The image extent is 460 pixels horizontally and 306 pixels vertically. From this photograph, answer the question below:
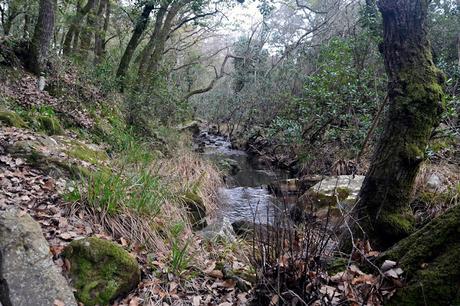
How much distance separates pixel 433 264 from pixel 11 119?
5.65 m

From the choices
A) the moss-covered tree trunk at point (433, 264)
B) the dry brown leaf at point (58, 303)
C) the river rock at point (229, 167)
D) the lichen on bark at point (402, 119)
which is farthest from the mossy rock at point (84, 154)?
the river rock at point (229, 167)

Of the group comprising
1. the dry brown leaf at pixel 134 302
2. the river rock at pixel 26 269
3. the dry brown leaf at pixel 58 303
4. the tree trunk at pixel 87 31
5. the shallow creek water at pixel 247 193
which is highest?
the tree trunk at pixel 87 31

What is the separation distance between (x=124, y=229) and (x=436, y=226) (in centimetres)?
285

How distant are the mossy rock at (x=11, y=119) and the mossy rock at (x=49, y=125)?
1.83ft

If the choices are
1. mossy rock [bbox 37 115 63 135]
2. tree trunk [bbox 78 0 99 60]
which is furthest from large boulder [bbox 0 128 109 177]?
tree trunk [bbox 78 0 99 60]

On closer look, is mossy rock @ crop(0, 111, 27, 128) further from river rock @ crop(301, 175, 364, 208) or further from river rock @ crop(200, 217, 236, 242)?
river rock @ crop(301, 175, 364, 208)

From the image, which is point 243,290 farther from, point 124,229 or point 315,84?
point 315,84

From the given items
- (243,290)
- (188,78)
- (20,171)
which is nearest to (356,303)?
(243,290)

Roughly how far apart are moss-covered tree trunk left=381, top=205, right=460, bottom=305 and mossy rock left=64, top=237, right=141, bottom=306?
2019 mm

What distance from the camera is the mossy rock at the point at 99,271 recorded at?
108 inches

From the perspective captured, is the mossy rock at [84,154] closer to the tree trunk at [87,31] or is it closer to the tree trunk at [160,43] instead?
the tree trunk at [87,31]

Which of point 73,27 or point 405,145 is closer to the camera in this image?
point 405,145

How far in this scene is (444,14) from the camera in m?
11.4

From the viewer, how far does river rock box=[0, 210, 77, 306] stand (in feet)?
7.66
